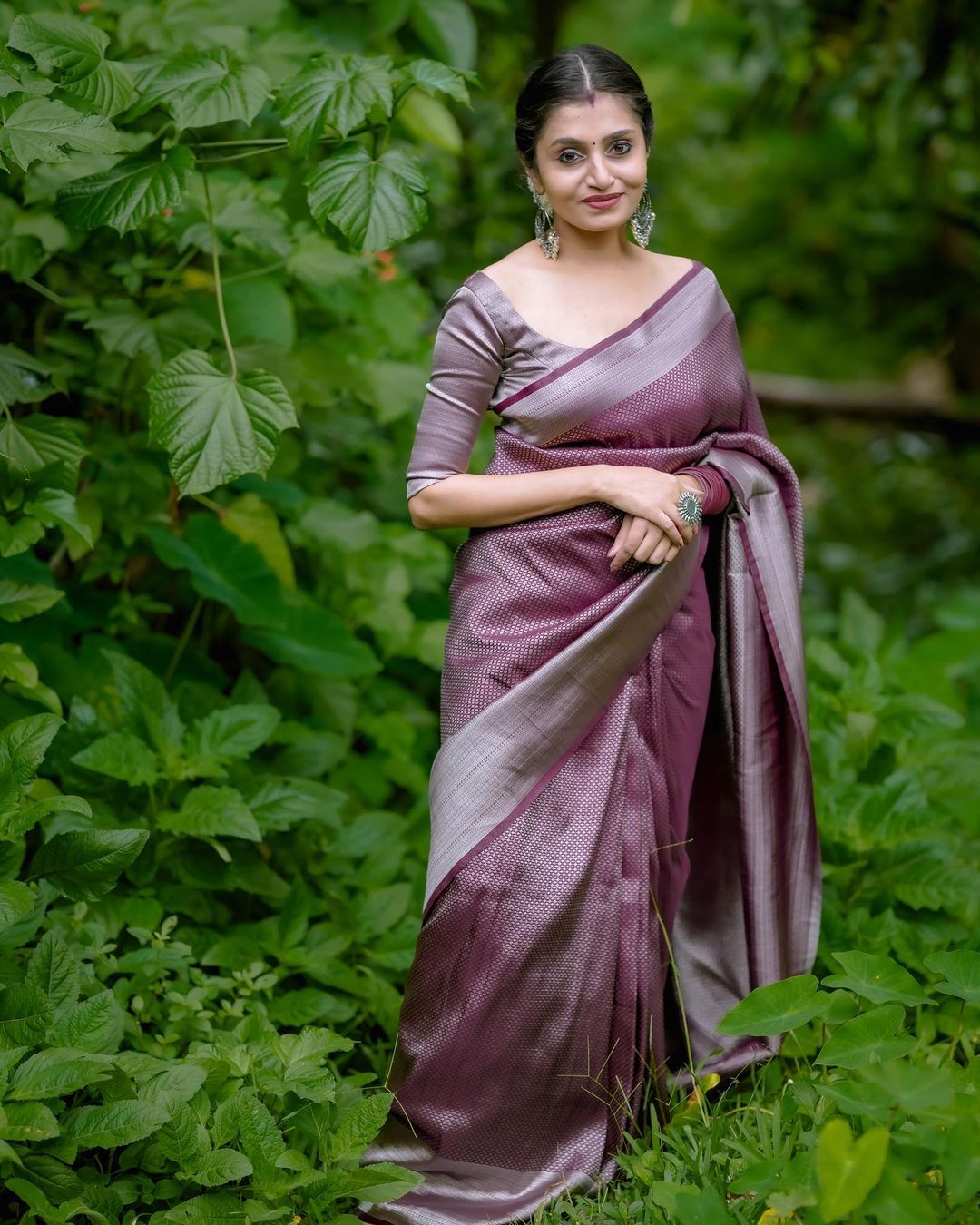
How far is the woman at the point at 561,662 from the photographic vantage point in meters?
2.10

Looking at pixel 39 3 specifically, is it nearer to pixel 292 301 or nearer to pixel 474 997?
pixel 292 301

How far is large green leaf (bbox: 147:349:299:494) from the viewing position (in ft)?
7.32

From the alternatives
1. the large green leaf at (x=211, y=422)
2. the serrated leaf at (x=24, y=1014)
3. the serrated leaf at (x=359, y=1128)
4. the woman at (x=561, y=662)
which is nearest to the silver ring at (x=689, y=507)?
the woman at (x=561, y=662)

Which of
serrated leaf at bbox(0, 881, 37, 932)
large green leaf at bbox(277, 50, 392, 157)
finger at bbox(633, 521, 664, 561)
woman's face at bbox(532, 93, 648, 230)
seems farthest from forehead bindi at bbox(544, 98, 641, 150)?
serrated leaf at bbox(0, 881, 37, 932)

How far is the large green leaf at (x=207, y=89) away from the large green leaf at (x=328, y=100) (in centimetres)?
5

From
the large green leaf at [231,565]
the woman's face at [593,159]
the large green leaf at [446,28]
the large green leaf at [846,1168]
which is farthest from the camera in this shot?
the large green leaf at [446,28]

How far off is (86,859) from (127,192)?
1116 mm

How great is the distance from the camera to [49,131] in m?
2.03

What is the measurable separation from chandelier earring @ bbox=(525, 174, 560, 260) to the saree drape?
12 cm

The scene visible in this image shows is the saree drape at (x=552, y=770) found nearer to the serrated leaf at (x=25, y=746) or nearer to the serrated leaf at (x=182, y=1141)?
the serrated leaf at (x=182, y=1141)

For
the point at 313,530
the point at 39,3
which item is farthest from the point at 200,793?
the point at 39,3

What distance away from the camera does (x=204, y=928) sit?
2.67m

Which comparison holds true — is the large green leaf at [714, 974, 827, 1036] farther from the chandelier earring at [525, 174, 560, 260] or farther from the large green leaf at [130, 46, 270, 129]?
the large green leaf at [130, 46, 270, 129]

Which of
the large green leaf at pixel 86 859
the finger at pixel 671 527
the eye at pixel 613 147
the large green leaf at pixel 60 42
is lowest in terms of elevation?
the large green leaf at pixel 86 859
